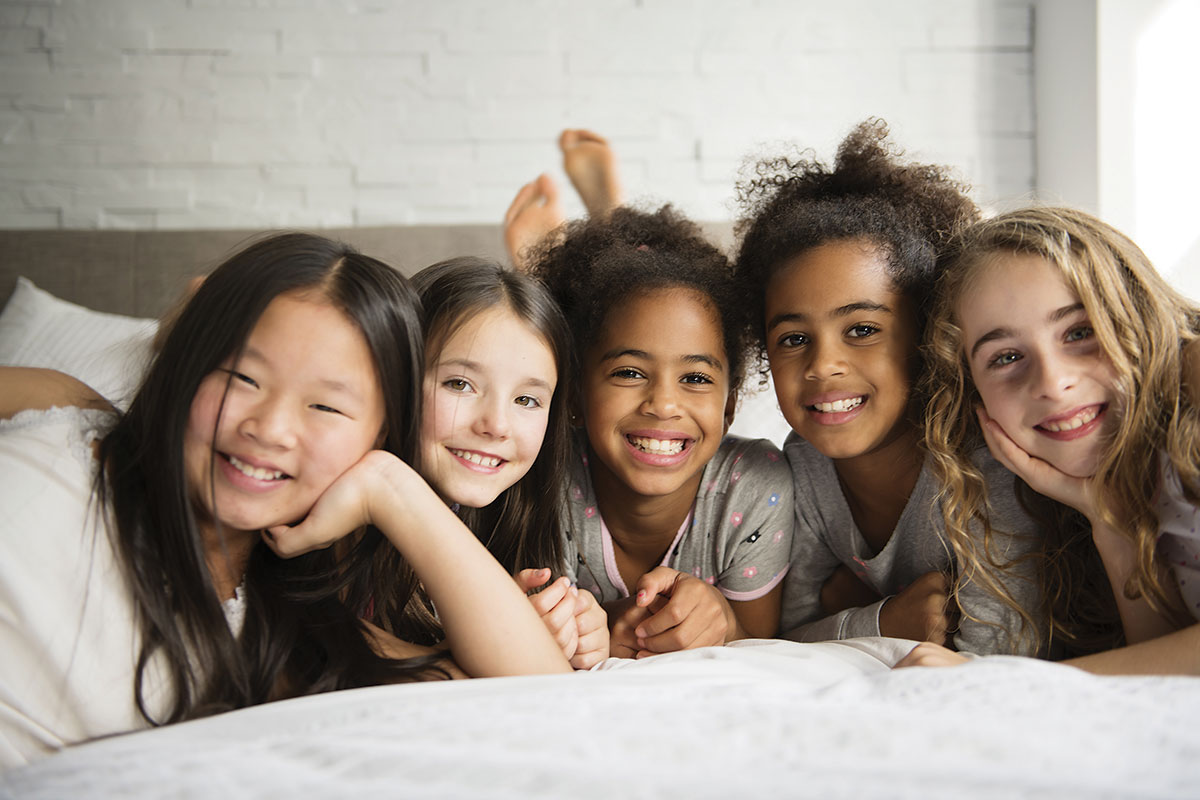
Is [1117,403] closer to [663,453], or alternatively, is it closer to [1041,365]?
[1041,365]

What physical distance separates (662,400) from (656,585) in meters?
0.29

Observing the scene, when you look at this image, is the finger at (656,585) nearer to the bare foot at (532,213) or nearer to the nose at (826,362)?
the nose at (826,362)

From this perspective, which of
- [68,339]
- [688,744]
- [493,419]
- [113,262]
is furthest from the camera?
[113,262]

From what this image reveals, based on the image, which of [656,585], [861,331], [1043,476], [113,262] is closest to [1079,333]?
[1043,476]

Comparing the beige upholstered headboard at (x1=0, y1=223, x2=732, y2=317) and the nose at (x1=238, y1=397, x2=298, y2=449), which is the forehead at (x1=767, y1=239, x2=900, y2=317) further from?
the beige upholstered headboard at (x1=0, y1=223, x2=732, y2=317)

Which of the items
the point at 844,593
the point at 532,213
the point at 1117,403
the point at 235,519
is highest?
the point at 532,213

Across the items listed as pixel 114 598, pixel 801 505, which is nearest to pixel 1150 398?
pixel 801 505

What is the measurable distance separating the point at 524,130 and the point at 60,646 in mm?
1896

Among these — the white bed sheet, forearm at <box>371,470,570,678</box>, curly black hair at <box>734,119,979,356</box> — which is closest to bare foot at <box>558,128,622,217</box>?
curly black hair at <box>734,119,979,356</box>

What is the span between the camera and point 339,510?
1.00m

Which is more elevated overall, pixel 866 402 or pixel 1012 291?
pixel 1012 291

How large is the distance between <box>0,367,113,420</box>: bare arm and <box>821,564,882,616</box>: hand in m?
1.18

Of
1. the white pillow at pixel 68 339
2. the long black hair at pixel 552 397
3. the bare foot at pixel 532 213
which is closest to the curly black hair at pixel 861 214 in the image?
the long black hair at pixel 552 397

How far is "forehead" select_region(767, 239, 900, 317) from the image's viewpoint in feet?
4.39
